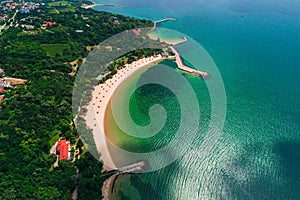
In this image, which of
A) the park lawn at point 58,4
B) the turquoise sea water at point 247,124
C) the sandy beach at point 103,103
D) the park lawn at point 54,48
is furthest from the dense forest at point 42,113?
the park lawn at point 58,4

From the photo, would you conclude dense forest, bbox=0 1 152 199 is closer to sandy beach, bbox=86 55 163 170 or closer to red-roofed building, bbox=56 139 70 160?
red-roofed building, bbox=56 139 70 160

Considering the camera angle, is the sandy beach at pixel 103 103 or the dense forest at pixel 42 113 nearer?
the dense forest at pixel 42 113

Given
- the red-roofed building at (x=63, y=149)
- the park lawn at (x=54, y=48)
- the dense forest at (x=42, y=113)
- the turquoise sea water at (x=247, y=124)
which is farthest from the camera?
the park lawn at (x=54, y=48)

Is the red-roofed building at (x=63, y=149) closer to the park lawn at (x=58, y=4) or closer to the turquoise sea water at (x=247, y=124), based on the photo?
the turquoise sea water at (x=247, y=124)

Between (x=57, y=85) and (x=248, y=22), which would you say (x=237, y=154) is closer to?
(x=57, y=85)

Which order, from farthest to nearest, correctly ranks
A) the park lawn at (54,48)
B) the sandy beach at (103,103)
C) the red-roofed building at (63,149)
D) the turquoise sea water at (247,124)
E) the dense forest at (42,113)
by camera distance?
the park lawn at (54,48) → the sandy beach at (103,103) → the red-roofed building at (63,149) → the turquoise sea water at (247,124) → the dense forest at (42,113)

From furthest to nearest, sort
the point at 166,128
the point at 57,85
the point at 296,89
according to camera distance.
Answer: the point at 296,89
the point at 57,85
the point at 166,128

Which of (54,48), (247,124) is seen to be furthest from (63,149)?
(54,48)

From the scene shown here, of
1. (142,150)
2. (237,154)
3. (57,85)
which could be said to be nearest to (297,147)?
(237,154)
